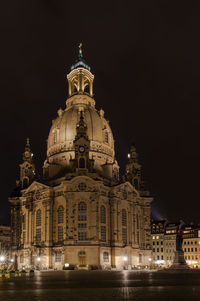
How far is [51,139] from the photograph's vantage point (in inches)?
4348

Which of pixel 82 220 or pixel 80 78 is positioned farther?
pixel 80 78

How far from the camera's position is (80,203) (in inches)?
3524

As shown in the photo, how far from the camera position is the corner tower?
103688 millimetres

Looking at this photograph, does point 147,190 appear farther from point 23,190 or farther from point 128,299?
point 128,299

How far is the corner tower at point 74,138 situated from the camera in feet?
340

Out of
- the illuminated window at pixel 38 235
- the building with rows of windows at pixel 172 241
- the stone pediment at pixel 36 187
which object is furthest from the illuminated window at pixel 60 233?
the building with rows of windows at pixel 172 241

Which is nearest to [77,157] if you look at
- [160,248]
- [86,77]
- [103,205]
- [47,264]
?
[103,205]

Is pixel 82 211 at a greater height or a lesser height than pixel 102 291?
greater

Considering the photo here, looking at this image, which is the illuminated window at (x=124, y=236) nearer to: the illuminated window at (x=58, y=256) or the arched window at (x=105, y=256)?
the arched window at (x=105, y=256)

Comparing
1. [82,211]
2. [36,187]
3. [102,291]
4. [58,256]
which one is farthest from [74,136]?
[102,291]

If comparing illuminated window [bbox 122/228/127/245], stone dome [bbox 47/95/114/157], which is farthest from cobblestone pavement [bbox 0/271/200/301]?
stone dome [bbox 47/95/114/157]

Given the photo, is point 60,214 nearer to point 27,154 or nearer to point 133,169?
point 27,154

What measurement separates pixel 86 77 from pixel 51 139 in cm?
2569

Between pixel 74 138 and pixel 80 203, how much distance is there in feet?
72.1
